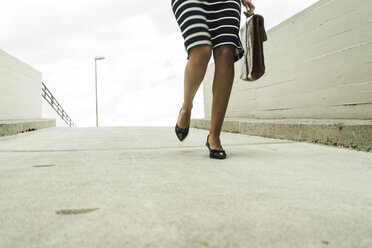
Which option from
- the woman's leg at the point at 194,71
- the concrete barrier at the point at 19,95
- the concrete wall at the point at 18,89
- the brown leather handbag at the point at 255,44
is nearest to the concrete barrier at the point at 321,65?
the brown leather handbag at the point at 255,44

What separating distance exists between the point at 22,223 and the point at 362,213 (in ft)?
2.96

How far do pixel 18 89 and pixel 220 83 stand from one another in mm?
7083

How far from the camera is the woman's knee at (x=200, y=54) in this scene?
1787 mm

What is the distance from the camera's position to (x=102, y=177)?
1256 mm

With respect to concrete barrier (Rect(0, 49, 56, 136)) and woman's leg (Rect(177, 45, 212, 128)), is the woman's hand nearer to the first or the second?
woman's leg (Rect(177, 45, 212, 128))

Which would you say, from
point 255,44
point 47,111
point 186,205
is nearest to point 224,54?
point 255,44

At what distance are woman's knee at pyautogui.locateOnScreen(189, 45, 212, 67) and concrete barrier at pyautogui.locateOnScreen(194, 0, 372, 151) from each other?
4.96 ft

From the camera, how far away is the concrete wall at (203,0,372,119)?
97.0 inches

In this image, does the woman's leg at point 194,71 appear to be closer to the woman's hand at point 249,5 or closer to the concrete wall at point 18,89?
the woman's hand at point 249,5

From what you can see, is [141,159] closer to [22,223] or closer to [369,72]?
[22,223]

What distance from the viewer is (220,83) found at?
1.86 metres

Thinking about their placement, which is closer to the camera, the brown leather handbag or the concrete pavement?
the concrete pavement

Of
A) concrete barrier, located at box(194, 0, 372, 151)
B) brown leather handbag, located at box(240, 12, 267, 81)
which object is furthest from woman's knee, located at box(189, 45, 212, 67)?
concrete barrier, located at box(194, 0, 372, 151)

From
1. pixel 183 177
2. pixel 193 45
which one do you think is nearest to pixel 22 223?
pixel 183 177
